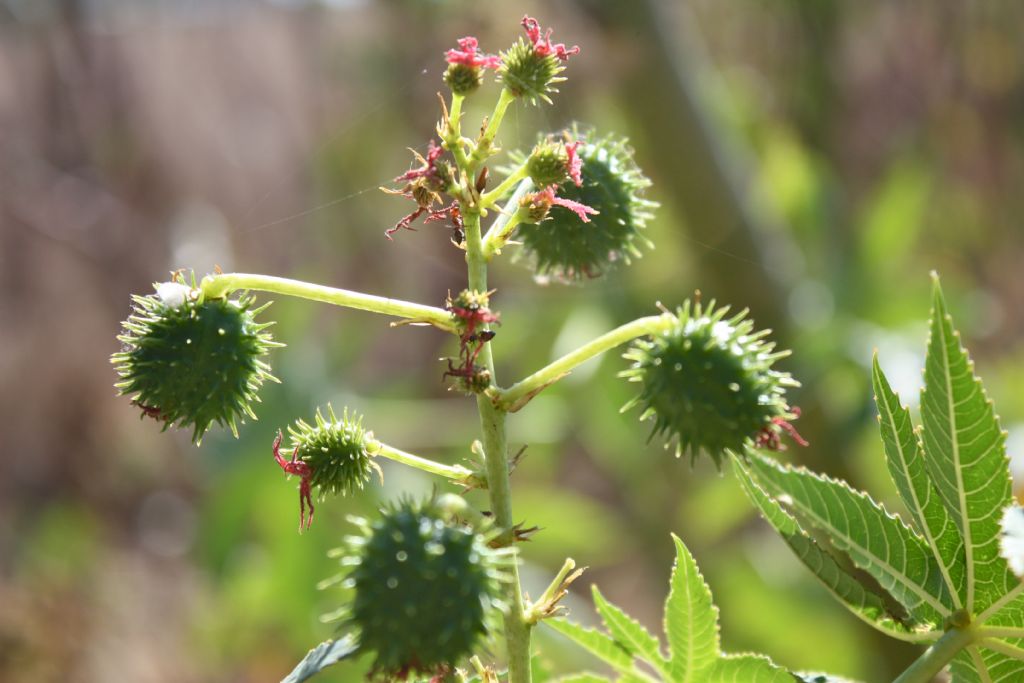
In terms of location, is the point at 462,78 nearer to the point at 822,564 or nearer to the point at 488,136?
the point at 488,136

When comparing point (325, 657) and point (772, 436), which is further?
point (772, 436)

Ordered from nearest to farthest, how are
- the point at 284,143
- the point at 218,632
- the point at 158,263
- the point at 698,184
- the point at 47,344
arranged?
the point at 698,184 < the point at 218,632 < the point at 158,263 < the point at 47,344 < the point at 284,143

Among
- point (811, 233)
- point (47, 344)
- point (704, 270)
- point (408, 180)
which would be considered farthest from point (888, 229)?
point (47, 344)

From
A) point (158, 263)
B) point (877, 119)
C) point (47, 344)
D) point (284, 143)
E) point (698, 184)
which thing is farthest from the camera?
point (284, 143)

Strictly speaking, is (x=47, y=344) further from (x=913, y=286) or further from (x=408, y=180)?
(x=408, y=180)

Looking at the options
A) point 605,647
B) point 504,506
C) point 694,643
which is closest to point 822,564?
point 694,643

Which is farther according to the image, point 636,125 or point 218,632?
point 218,632

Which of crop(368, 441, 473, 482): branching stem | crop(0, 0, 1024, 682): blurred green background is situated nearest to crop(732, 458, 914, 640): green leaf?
crop(368, 441, 473, 482): branching stem
